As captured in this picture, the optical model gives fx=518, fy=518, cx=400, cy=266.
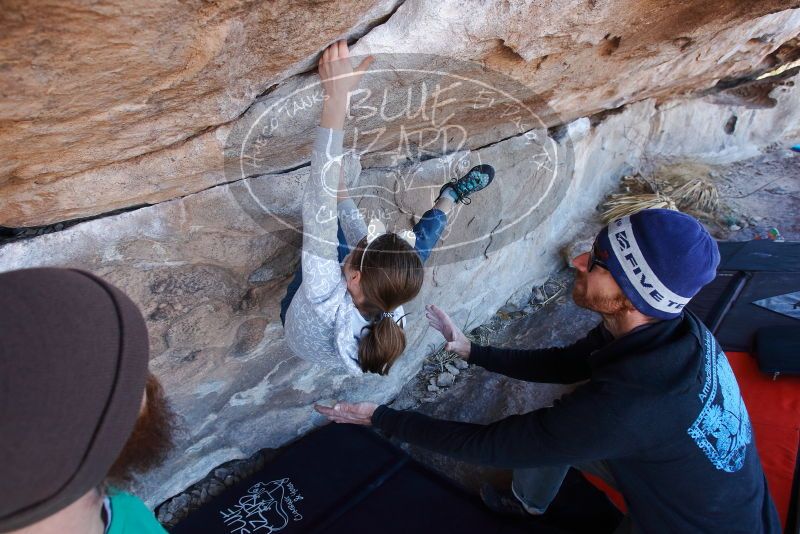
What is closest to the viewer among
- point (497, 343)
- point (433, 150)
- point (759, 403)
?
point (433, 150)

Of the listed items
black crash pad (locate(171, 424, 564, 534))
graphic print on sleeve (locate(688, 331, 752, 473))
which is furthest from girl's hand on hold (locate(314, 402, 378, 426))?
graphic print on sleeve (locate(688, 331, 752, 473))

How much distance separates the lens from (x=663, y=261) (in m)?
1.22

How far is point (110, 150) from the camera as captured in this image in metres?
1.08

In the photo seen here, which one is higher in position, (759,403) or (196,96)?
(196,96)

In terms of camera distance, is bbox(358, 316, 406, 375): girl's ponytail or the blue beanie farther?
bbox(358, 316, 406, 375): girl's ponytail

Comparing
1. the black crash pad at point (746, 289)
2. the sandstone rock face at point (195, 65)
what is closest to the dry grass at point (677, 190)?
the black crash pad at point (746, 289)

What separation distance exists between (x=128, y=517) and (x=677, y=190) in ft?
13.9

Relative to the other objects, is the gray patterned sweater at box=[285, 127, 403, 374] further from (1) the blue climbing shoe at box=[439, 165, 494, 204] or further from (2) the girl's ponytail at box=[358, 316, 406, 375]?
(1) the blue climbing shoe at box=[439, 165, 494, 204]

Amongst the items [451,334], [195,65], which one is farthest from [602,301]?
[195,65]

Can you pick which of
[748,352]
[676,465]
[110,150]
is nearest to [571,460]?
[676,465]

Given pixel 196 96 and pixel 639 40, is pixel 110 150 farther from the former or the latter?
pixel 639 40

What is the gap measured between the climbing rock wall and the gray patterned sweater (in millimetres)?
130

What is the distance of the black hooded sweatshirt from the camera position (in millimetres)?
1174

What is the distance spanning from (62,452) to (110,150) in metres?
0.76
